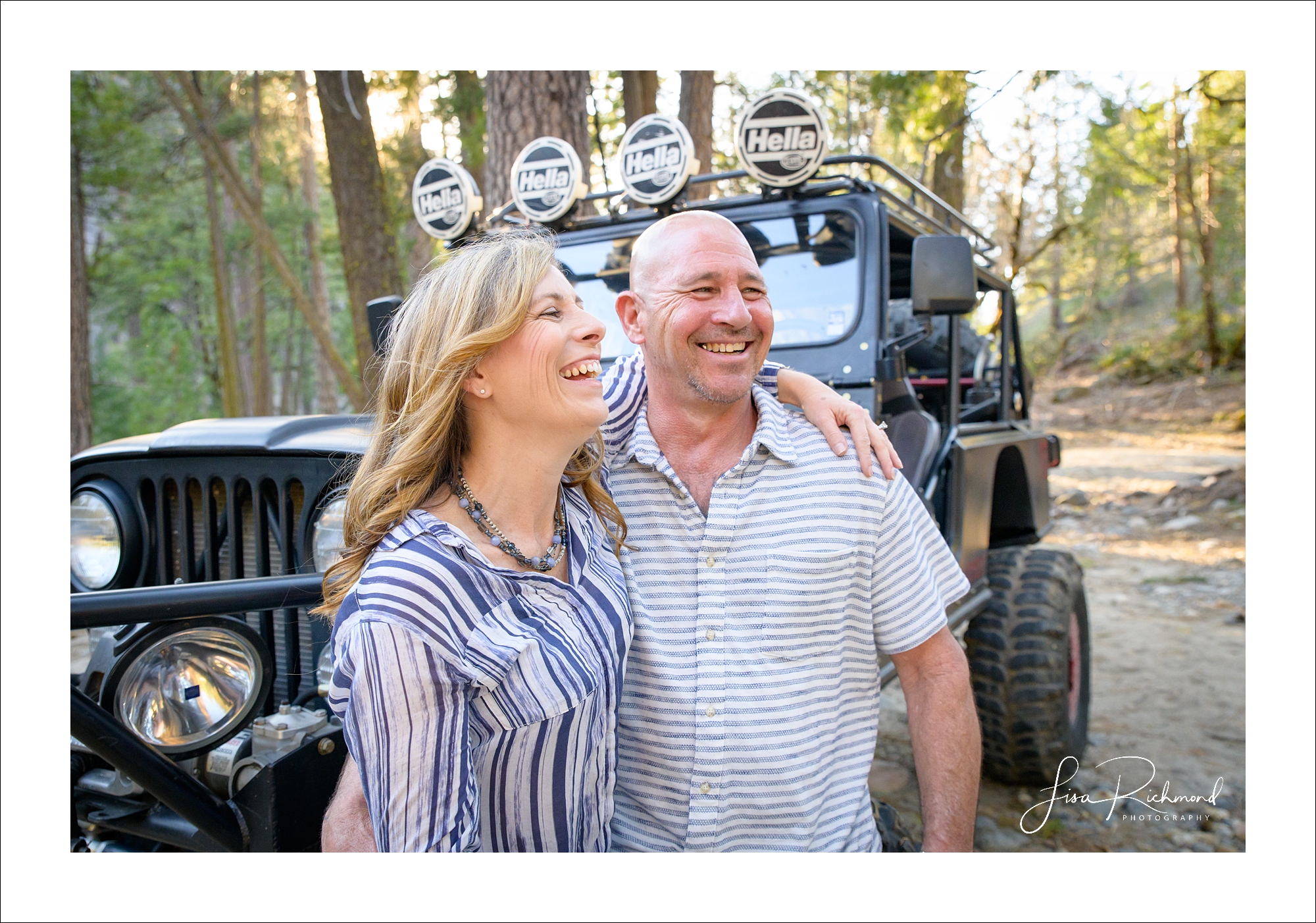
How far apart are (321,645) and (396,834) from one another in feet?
2.96

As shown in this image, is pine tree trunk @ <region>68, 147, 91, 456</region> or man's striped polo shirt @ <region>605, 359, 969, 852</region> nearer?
man's striped polo shirt @ <region>605, 359, 969, 852</region>

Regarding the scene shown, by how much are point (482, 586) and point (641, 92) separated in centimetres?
558

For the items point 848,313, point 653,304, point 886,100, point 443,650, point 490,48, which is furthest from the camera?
point 886,100

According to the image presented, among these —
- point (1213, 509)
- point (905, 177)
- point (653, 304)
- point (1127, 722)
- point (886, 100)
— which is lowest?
point (1127, 722)

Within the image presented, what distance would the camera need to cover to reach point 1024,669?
11.8 ft

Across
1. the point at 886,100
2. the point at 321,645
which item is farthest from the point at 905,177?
the point at 886,100

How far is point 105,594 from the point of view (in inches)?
70.0

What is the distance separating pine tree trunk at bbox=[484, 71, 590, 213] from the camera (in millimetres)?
4852

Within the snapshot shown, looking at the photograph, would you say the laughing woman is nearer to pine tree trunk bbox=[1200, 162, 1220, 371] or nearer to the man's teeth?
the man's teeth

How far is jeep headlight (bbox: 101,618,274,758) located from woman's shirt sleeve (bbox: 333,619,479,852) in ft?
2.12

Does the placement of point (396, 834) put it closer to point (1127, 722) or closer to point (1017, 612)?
point (1017, 612)

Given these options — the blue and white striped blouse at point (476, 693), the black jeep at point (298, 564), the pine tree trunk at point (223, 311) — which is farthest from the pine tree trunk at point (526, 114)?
the pine tree trunk at point (223, 311)

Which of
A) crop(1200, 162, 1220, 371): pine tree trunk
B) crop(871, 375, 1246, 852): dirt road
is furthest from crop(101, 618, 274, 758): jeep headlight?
crop(1200, 162, 1220, 371): pine tree trunk

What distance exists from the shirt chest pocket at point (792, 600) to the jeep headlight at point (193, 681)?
99 cm
